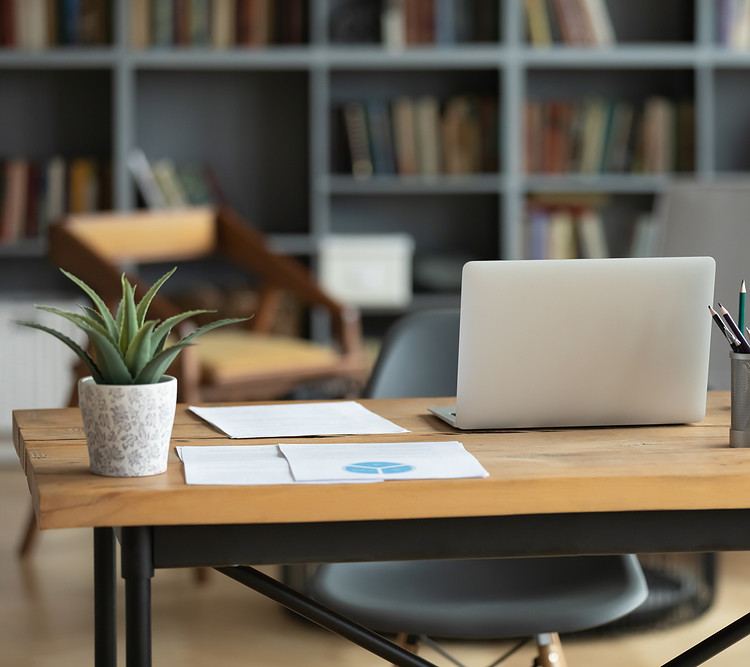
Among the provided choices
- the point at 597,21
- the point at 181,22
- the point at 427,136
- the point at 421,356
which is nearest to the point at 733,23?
the point at 597,21

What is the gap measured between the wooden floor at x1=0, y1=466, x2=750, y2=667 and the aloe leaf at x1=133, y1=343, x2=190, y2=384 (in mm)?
1316

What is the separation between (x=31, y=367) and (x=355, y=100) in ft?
5.09

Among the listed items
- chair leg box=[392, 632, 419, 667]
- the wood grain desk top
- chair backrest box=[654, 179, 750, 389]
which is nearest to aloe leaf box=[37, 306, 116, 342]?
the wood grain desk top

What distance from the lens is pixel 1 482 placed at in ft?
12.1

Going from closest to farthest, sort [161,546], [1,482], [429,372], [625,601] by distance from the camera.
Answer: [161,546] < [625,601] < [429,372] < [1,482]

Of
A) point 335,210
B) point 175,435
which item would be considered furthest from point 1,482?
point 175,435

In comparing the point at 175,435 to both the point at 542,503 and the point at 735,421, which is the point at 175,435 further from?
the point at 735,421

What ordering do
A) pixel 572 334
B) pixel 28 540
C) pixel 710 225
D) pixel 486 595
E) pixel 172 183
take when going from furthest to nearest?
pixel 172 183 → pixel 28 540 → pixel 710 225 → pixel 486 595 → pixel 572 334

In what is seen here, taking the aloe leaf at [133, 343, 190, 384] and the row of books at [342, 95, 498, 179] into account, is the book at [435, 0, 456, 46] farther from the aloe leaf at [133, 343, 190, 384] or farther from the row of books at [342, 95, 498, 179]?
the aloe leaf at [133, 343, 190, 384]

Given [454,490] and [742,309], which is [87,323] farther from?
[742,309]

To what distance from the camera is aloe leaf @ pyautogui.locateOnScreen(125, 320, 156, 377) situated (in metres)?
1.01

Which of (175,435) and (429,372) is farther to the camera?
(429,372)

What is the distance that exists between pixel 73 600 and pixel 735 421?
6.11ft

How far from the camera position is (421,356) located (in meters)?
1.85
